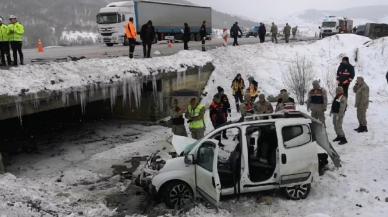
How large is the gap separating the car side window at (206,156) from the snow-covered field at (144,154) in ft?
3.05

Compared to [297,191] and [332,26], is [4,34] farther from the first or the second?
[332,26]

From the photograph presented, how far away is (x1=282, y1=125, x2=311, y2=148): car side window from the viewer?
28.2ft

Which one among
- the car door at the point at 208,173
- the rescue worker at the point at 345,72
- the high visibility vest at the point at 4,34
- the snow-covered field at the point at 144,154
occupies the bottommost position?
the snow-covered field at the point at 144,154

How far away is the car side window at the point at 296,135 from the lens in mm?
8602

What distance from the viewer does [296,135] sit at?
868 cm

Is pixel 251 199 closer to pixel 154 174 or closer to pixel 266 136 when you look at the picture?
pixel 266 136

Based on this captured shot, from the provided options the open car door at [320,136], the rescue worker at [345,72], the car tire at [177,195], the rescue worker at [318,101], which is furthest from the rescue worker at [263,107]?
the rescue worker at [345,72]

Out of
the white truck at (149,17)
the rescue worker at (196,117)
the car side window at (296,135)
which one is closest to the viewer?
the car side window at (296,135)

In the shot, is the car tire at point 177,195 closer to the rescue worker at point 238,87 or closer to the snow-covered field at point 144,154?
the snow-covered field at point 144,154

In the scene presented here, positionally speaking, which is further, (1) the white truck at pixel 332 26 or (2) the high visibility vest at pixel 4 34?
(1) the white truck at pixel 332 26

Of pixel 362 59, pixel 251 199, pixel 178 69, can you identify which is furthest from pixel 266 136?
pixel 362 59

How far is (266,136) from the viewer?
28.8ft

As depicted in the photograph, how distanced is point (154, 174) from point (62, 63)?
23.4ft

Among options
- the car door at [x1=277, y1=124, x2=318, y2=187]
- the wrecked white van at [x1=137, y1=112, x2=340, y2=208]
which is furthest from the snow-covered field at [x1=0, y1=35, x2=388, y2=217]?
the car door at [x1=277, y1=124, x2=318, y2=187]
